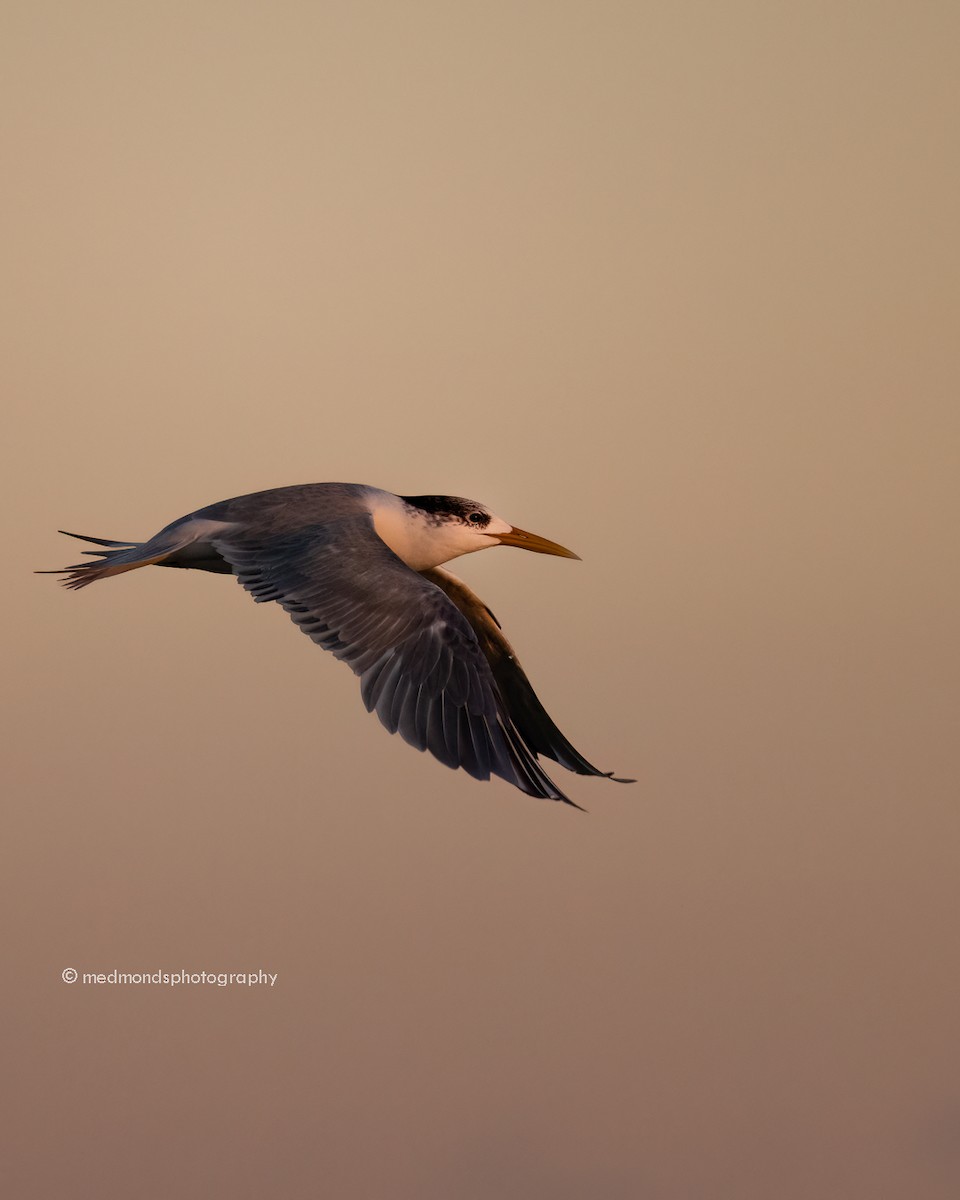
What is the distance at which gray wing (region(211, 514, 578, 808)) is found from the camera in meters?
14.9

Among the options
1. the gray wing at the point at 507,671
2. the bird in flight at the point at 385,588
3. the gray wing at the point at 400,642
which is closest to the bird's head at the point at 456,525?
the bird in flight at the point at 385,588

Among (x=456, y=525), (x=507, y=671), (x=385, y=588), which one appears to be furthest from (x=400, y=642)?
(x=507, y=671)

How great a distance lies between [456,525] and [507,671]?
71.6 inches

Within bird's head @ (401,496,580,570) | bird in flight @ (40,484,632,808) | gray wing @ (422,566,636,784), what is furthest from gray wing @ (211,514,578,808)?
gray wing @ (422,566,636,784)

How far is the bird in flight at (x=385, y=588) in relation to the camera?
15.1 m

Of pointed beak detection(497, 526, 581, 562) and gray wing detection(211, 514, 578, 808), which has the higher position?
pointed beak detection(497, 526, 581, 562)

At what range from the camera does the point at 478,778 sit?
14578 millimetres

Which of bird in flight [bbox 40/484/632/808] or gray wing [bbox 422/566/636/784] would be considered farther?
gray wing [bbox 422/566/636/784]

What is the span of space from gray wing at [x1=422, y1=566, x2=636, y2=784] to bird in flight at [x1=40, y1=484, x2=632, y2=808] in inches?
1.1

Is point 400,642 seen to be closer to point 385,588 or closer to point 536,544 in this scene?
point 385,588

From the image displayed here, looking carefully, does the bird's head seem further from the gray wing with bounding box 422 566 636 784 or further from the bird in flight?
the gray wing with bounding box 422 566 636 784

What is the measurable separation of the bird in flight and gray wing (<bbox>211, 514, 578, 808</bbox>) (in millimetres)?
11

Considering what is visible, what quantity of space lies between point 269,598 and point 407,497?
340 centimetres

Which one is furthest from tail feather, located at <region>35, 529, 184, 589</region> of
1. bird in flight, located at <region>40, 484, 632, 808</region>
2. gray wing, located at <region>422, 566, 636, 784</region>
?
gray wing, located at <region>422, 566, 636, 784</region>
